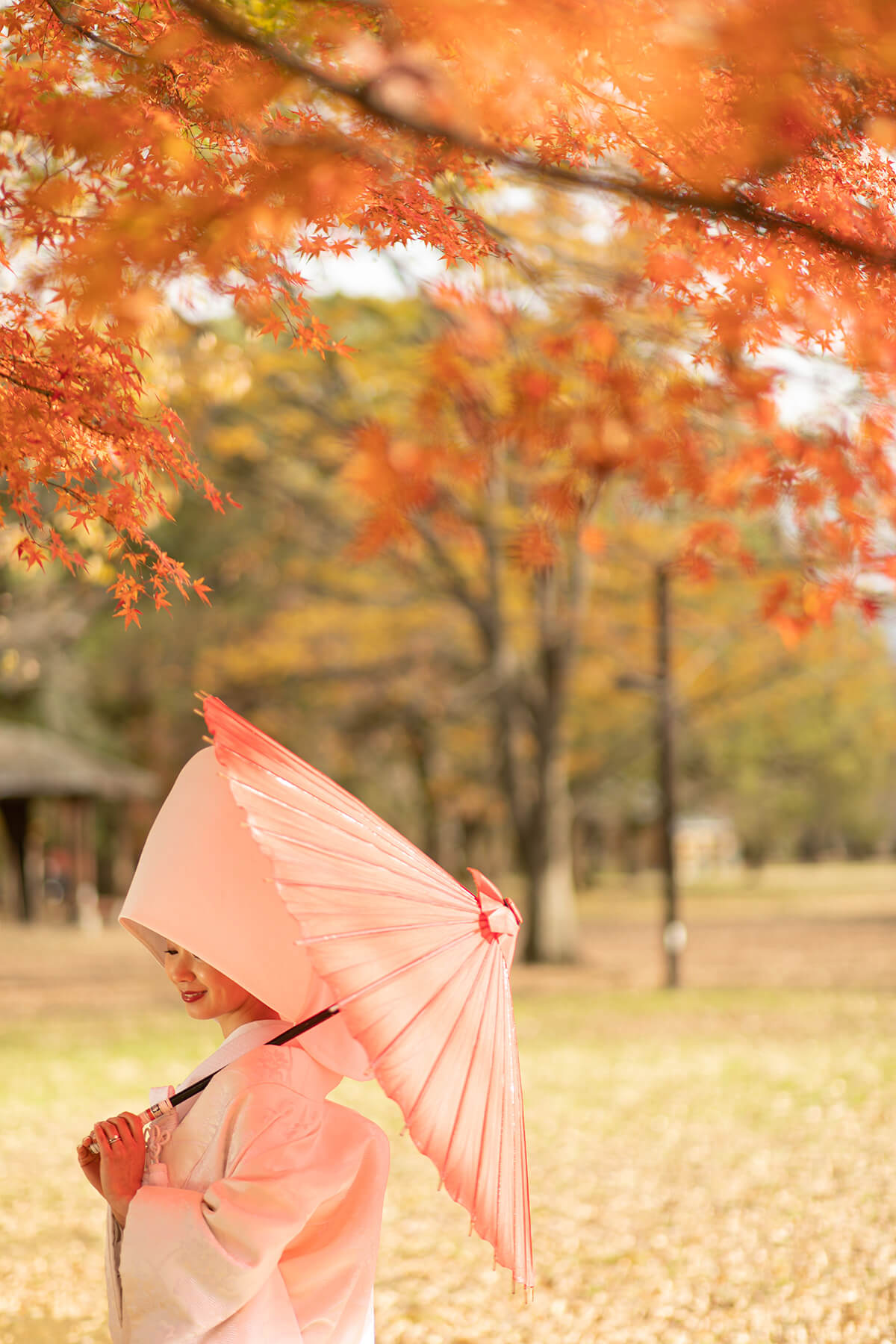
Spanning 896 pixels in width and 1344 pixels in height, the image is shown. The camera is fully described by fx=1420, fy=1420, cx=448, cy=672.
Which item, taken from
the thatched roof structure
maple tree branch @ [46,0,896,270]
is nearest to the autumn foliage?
maple tree branch @ [46,0,896,270]

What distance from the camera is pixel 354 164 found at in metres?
2.82

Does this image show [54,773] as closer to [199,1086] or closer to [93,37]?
[93,37]

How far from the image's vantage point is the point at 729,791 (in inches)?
1752

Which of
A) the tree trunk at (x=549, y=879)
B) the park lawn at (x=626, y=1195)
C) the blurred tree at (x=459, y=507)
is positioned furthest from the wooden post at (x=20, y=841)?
the park lawn at (x=626, y=1195)

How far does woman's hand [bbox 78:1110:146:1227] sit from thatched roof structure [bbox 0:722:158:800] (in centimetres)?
2717

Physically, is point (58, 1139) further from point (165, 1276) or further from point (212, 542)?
point (212, 542)

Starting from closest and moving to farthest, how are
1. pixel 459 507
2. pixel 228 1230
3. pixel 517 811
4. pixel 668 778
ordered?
pixel 228 1230
pixel 668 778
pixel 459 507
pixel 517 811

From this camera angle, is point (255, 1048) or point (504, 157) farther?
point (504, 157)

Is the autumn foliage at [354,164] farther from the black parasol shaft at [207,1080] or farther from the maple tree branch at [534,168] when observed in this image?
the black parasol shaft at [207,1080]

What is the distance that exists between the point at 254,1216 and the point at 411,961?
1.68 feet

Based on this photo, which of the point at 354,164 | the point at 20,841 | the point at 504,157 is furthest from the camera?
the point at 20,841

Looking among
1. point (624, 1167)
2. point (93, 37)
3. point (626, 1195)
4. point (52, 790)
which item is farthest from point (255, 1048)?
point (52, 790)

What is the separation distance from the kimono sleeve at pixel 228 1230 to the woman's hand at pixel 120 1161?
0.04 metres

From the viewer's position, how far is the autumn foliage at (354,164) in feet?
8.60
